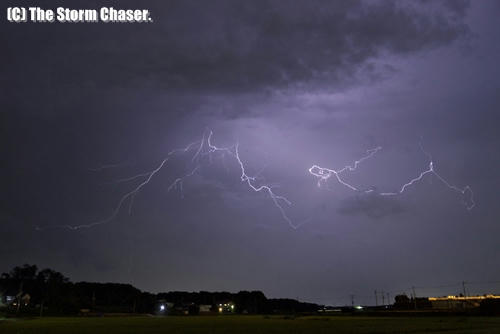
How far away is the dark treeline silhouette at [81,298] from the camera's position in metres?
79.8

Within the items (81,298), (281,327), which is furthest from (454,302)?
(81,298)

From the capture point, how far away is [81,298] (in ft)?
303

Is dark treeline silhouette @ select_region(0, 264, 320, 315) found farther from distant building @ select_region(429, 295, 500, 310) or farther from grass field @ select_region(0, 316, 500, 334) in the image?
grass field @ select_region(0, 316, 500, 334)

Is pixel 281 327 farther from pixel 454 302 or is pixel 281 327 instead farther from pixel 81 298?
pixel 81 298

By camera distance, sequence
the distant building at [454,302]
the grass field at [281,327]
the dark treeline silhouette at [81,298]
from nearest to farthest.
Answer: the grass field at [281,327] < the distant building at [454,302] < the dark treeline silhouette at [81,298]

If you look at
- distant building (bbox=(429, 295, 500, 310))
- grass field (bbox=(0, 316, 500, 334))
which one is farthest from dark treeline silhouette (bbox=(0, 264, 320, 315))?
grass field (bbox=(0, 316, 500, 334))

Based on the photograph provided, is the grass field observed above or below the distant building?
above

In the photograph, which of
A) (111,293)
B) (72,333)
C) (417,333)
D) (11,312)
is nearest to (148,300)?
(111,293)

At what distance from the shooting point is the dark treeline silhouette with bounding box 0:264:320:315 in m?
79.8

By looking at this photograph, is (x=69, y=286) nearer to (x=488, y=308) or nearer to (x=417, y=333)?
(x=488, y=308)

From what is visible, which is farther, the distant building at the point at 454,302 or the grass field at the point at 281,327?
the distant building at the point at 454,302

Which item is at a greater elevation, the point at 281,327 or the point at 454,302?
the point at 281,327

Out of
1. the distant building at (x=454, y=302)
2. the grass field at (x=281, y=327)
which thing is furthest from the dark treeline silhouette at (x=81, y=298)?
the grass field at (x=281, y=327)

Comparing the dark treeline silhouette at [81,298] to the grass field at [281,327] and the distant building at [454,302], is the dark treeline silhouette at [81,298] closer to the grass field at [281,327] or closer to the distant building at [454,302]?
the distant building at [454,302]
